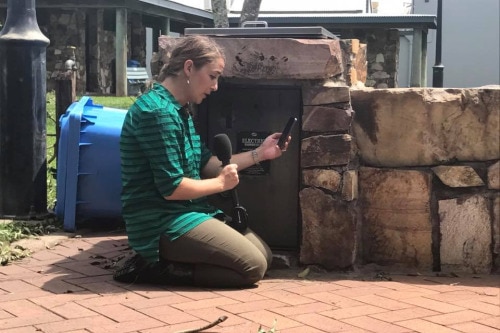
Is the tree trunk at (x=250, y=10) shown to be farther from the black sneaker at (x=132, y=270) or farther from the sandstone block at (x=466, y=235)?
the black sneaker at (x=132, y=270)

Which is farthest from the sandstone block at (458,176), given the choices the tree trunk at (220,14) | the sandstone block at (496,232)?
the tree trunk at (220,14)

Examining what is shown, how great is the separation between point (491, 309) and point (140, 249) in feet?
5.92

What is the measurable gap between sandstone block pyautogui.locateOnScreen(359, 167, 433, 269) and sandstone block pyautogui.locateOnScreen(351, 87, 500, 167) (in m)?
0.11

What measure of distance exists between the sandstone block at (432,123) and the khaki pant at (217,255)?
1157mm

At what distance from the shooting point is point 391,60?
2134cm

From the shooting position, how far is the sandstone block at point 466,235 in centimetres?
454

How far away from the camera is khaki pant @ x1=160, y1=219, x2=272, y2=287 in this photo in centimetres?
390

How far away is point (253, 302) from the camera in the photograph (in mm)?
3709

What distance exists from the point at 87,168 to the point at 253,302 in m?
2.07

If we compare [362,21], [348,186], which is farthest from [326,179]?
[362,21]

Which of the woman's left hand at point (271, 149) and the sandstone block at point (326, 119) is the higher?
the sandstone block at point (326, 119)

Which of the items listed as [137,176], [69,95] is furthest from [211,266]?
[69,95]

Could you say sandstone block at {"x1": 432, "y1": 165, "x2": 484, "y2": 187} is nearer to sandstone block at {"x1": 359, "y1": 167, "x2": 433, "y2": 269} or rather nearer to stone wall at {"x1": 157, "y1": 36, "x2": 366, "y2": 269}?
sandstone block at {"x1": 359, "y1": 167, "x2": 433, "y2": 269}

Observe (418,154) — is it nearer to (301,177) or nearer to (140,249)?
(301,177)
